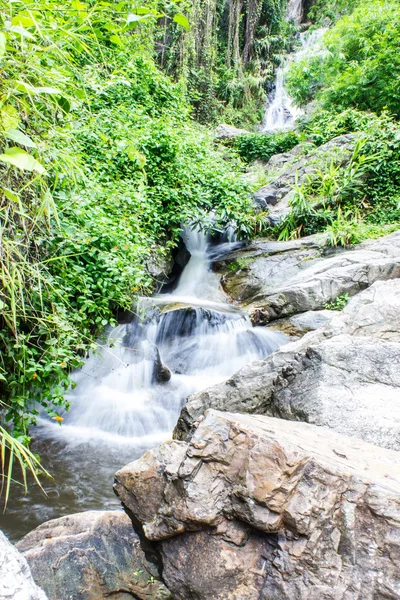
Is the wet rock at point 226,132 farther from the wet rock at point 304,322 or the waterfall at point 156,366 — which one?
the wet rock at point 304,322

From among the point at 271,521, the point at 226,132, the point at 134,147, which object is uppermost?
the point at 226,132

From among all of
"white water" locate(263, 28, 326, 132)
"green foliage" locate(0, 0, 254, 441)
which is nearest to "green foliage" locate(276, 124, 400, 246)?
"green foliage" locate(0, 0, 254, 441)

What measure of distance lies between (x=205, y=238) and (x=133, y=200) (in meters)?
4.87

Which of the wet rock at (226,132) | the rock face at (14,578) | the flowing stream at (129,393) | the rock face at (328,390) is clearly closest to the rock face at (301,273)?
the flowing stream at (129,393)

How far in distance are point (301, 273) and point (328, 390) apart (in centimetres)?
531

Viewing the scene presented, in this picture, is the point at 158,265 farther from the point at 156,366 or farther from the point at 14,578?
the point at 14,578

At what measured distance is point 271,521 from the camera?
158 centimetres

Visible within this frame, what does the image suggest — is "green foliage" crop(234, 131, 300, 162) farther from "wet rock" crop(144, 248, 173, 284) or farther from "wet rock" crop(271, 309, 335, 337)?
"wet rock" crop(271, 309, 335, 337)

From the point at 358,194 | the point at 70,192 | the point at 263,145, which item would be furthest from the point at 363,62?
the point at 70,192

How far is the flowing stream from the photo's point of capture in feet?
12.2

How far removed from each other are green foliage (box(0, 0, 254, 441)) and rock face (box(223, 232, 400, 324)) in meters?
1.05

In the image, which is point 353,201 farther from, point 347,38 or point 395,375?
point 395,375

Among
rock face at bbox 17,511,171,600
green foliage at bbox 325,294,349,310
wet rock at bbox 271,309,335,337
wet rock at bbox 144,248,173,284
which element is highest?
wet rock at bbox 144,248,173,284

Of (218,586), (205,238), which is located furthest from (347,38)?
(218,586)
